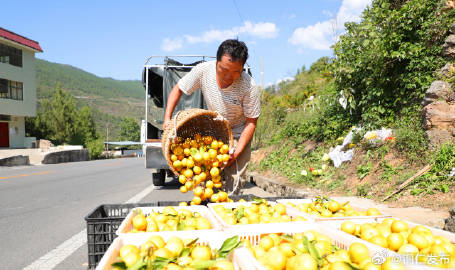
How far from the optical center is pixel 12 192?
843 centimetres

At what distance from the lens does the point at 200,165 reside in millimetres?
3568

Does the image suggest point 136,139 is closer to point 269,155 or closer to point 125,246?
point 269,155

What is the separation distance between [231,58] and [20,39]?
→ 1294 inches

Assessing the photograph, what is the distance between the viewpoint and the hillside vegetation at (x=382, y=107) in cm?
561

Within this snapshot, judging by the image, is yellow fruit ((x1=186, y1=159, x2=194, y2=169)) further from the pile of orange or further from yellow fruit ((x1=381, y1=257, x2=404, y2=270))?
yellow fruit ((x1=381, y1=257, x2=404, y2=270))

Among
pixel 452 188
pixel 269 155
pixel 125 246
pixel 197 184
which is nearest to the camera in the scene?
pixel 125 246

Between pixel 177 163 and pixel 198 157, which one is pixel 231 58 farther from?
pixel 177 163

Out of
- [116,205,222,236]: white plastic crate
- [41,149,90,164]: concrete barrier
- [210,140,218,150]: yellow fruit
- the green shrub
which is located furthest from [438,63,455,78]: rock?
the green shrub

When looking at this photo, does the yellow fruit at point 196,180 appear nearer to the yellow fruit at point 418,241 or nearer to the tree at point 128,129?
the yellow fruit at point 418,241

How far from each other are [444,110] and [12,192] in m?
10.0

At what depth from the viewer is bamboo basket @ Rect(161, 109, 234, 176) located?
3.38 metres

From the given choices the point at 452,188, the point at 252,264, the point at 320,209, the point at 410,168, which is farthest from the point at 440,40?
the point at 252,264

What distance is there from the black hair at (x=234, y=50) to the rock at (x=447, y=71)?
15.5ft

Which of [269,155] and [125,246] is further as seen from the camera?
[269,155]
